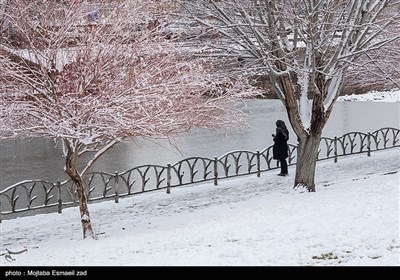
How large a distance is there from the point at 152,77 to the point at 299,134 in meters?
4.28

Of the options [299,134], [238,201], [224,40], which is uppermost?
[224,40]

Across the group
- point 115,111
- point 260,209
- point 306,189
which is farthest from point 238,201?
point 115,111

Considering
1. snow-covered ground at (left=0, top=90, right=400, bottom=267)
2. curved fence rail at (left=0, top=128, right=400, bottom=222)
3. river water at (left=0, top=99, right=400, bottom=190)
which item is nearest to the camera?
snow-covered ground at (left=0, top=90, right=400, bottom=267)

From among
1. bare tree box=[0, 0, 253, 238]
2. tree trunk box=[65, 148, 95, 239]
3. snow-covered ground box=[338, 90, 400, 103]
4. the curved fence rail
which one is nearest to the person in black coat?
the curved fence rail

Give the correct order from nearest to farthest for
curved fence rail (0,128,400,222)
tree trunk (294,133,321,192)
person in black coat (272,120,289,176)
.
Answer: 1. curved fence rail (0,128,400,222)
2. tree trunk (294,133,321,192)
3. person in black coat (272,120,289,176)

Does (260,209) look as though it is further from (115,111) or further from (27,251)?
(27,251)

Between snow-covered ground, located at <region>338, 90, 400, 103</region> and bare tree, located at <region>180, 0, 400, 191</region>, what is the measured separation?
32.6 metres

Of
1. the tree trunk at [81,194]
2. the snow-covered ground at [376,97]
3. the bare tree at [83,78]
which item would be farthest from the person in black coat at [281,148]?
the snow-covered ground at [376,97]

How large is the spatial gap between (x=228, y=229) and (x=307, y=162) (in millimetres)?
4684

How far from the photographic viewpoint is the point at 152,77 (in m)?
9.55

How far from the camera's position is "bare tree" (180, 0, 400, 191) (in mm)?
11297

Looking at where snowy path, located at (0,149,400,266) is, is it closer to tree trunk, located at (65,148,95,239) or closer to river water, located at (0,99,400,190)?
tree trunk, located at (65,148,95,239)

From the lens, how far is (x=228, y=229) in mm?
8297

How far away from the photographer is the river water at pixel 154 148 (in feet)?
57.4
